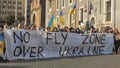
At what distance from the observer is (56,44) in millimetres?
20578

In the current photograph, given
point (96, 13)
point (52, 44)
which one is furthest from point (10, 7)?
point (52, 44)

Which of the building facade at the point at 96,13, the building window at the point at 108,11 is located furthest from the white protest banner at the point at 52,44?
the building window at the point at 108,11

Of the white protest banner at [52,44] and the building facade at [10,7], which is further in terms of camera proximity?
the building facade at [10,7]

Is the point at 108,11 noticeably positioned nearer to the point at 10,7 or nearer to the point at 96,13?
the point at 96,13

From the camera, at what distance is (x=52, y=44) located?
20.4 m

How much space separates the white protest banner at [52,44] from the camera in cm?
1855

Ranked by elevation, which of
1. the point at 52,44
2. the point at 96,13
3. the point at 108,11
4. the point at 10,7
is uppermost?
the point at 10,7

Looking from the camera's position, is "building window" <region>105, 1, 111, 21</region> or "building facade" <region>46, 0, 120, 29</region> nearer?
"building facade" <region>46, 0, 120, 29</region>

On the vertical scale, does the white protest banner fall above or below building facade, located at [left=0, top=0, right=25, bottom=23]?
below

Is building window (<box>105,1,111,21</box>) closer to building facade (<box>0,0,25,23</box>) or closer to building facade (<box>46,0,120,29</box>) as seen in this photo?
building facade (<box>46,0,120,29</box>)

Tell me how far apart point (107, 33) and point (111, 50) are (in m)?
1.17

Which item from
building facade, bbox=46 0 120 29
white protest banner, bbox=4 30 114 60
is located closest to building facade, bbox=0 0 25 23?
building facade, bbox=46 0 120 29

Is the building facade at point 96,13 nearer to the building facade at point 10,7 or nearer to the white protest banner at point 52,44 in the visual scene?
the white protest banner at point 52,44

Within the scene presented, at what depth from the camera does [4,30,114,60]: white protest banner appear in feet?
60.8
